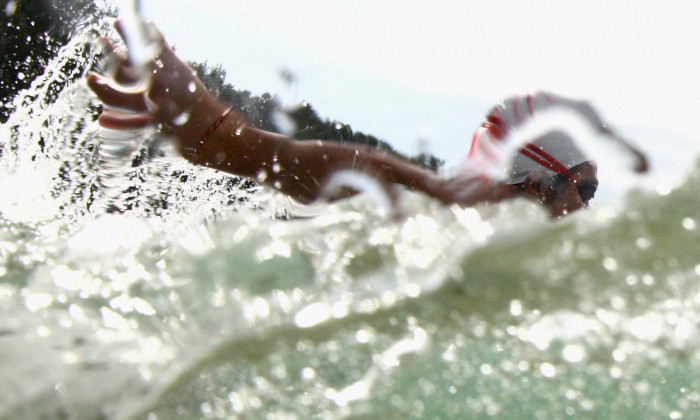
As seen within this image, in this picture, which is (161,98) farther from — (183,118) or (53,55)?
(53,55)

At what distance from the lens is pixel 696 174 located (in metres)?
0.82

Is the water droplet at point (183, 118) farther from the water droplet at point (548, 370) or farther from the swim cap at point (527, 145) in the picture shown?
the water droplet at point (548, 370)

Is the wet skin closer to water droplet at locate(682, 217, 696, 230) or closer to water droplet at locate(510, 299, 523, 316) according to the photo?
water droplet at locate(682, 217, 696, 230)

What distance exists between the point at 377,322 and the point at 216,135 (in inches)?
43.0

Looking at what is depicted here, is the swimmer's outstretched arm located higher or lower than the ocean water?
higher

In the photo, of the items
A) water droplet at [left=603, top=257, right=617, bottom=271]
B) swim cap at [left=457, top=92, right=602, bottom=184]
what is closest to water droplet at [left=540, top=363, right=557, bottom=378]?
water droplet at [left=603, top=257, right=617, bottom=271]

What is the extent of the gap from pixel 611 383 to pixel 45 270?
665 mm

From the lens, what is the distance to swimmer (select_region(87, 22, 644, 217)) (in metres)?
1.57

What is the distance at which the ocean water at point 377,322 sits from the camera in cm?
65

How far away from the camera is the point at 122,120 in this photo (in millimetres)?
1686

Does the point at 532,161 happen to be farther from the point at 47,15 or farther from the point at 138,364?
the point at 47,15

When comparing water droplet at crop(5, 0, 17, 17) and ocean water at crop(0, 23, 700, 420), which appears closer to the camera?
ocean water at crop(0, 23, 700, 420)

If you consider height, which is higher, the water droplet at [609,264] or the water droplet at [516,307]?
the water droplet at [609,264]

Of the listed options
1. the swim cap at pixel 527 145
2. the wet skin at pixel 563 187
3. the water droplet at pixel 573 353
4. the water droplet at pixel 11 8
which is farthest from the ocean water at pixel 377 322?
the water droplet at pixel 11 8
